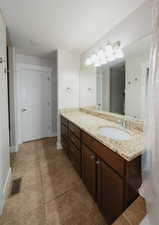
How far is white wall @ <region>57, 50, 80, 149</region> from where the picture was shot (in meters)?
2.68

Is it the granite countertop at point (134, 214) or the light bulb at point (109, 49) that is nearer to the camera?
the granite countertop at point (134, 214)

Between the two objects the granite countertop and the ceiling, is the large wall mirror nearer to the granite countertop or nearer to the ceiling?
the ceiling

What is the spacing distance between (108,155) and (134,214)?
0.41m

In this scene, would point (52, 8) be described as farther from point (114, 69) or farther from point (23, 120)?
point (23, 120)

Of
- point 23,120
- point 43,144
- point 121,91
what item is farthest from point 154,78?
point 23,120

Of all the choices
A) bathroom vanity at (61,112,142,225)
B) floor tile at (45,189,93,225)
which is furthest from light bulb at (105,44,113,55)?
floor tile at (45,189,93,225)

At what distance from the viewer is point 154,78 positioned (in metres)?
0.72

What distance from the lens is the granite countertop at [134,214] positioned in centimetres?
76

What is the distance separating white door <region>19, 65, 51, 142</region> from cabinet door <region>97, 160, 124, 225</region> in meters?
2.61

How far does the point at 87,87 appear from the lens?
9.09 ft

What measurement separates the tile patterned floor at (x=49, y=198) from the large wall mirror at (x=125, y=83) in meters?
1.25

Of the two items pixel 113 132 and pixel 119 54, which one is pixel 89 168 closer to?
pixel 113 132

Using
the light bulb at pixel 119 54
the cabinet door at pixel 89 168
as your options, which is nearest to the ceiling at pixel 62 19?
the light bulb at pixel 119 54

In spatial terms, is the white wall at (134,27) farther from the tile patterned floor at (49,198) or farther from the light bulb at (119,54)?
the tile patterned floor at (49,198)
